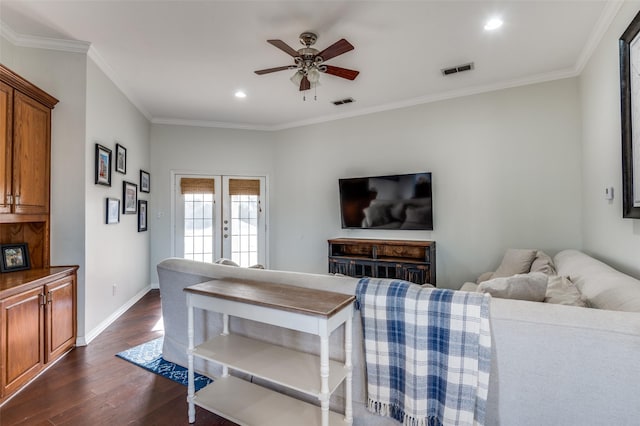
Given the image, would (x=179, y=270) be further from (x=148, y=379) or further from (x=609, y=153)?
(x=609, y=153)

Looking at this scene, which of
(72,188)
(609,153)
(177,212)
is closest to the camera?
(609,153)

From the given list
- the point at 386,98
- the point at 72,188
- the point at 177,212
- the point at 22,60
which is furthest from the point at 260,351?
the point at 177,212

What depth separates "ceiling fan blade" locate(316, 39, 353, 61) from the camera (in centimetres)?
235

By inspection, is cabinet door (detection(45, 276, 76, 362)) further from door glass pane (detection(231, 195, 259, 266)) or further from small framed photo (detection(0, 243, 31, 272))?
door glass pane (detection(231, 195, 259, 266))

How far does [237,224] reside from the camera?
17.8ft

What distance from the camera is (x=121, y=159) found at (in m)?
3.75

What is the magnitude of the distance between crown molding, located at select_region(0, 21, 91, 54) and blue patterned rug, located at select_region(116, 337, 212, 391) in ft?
9.44

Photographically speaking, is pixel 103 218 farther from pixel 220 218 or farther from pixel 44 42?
pixel 220 218

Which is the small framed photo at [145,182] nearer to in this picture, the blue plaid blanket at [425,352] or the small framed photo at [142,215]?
the small framed photo at [142,215]

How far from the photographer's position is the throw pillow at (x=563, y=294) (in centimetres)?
161

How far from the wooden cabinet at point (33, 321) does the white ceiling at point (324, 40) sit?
213 centimetres

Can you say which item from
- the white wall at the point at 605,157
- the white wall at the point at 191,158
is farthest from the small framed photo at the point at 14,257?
the white wall at the point at 605,157

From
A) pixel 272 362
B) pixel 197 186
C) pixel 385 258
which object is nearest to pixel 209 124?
pixel 197 186

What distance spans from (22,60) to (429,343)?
4.05 m
